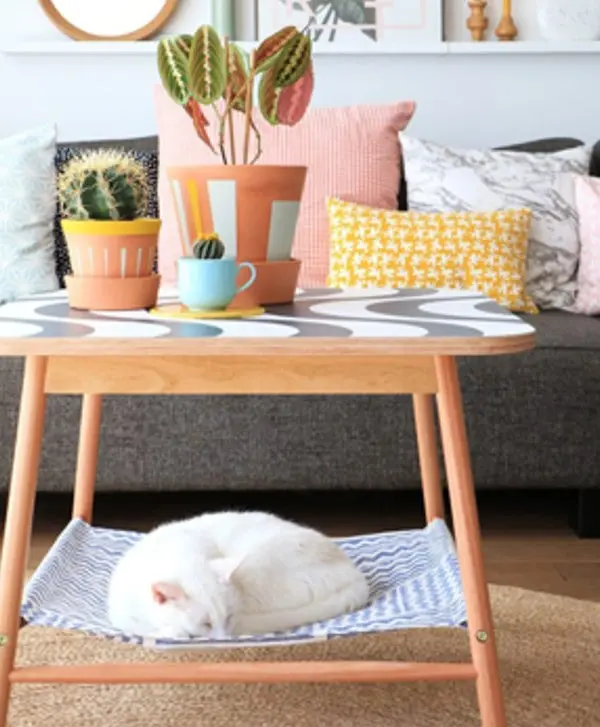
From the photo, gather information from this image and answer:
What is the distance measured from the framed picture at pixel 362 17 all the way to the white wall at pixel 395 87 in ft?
0.19

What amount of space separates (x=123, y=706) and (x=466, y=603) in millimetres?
575

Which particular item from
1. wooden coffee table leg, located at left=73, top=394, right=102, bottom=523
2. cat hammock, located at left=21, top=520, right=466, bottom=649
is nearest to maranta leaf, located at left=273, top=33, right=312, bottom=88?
wooden coffee table leg, located at left=73, top=394, right=102, bottom=523

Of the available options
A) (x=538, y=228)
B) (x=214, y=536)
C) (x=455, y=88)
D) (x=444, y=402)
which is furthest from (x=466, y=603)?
(x=455, y=88)

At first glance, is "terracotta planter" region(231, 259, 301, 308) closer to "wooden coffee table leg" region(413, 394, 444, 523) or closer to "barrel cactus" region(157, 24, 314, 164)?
"barrel cactus" region(157, 24, 314, 164)

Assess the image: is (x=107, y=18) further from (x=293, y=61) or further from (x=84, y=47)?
(x=293, y=61)

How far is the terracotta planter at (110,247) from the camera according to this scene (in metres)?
1.53

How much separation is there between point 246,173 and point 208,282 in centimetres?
16

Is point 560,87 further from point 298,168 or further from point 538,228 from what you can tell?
point 298,168

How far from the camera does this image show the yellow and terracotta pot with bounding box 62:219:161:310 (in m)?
1.53

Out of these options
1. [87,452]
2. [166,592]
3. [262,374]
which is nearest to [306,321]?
[262,374]

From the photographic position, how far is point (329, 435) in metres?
2.48

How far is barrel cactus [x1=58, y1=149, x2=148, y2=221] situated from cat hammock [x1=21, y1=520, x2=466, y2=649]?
0.44 metres

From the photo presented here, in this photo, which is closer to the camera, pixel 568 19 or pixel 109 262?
pixel 109 262

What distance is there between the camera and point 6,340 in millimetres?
1302
